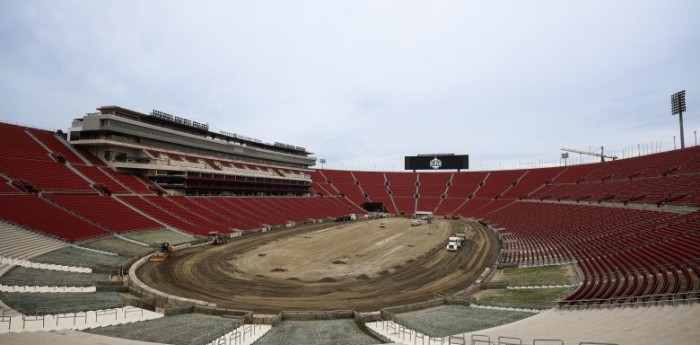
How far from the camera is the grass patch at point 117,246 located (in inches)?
1362

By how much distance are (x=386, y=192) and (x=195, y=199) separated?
5594cm

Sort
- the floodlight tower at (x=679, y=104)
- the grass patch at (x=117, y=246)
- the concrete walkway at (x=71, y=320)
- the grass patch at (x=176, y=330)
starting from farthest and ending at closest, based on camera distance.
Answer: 1. the floodlight tower at (x=679, y=104)
2. the grass patch at (x=117, y=246)
3. the concrete walkway at (x=71, y=320)
4. the grass patch at (x=176, y=330)

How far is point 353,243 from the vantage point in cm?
4816

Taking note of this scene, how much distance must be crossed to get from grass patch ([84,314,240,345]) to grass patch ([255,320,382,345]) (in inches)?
97.1

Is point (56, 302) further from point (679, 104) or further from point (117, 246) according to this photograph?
point (679, 104)

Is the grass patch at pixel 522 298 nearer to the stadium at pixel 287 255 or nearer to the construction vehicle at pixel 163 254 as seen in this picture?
the stadium at pixel 287 255

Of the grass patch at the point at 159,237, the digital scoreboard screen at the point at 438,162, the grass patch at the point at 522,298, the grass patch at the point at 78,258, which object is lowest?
the grass patch at the point at 522,298

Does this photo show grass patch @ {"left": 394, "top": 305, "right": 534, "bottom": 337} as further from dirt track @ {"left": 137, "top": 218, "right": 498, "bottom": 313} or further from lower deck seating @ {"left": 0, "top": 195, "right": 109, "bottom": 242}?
lower deck seating @ {"left": 0, "top": 195, "right": 109, "bottom": 242}

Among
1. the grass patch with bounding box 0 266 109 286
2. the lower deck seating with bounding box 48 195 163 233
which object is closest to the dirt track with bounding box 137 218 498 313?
the grass patch with bounding box 0 266 109 286

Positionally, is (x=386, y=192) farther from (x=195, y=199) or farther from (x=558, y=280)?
(x=558, y=280)

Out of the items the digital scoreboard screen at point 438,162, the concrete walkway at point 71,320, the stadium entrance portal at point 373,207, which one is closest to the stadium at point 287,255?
the concrete walkway at point 71,320

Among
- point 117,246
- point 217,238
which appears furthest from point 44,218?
point 217,238

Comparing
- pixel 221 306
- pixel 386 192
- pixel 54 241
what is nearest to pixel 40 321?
pixel 221 306

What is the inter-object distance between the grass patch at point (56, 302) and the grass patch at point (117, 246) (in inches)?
516
